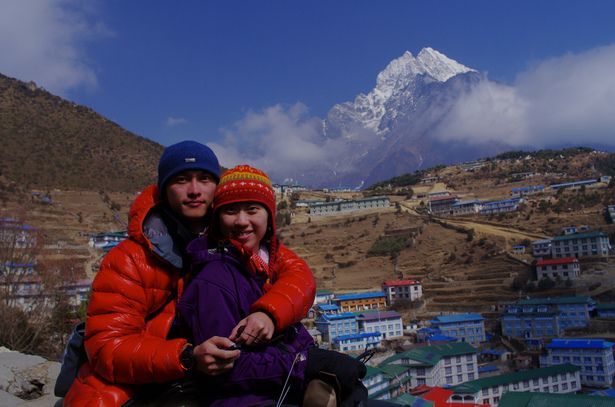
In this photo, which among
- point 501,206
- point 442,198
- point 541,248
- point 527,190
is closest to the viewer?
point 541,248

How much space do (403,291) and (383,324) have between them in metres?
5.78

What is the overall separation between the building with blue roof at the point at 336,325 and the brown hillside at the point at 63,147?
A: 29541 mm

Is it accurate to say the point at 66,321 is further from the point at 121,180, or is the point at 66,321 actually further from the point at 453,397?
the point at 121,180

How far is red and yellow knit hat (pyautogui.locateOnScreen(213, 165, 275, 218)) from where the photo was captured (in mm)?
1710

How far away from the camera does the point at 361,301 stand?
118ft

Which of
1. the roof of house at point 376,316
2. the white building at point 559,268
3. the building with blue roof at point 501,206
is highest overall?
the building with blue roof at point 501,206


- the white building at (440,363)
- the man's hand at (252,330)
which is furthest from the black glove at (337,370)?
the white building at (440,363)

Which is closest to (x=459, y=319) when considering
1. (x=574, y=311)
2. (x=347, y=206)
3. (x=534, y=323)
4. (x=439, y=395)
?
(x=534, y=323)

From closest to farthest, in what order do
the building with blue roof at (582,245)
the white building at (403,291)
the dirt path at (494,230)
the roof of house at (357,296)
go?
the roof of house at (357,296)
the white building at (403,291)
the building with blue roof at (582,245)
the dirt path at (494,230)

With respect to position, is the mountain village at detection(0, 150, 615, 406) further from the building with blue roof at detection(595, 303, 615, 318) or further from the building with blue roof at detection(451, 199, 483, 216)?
the building with blue roof at detection(451, 199, 483, 216)

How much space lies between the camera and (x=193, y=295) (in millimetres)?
1499

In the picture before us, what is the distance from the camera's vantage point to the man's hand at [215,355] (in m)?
1.35

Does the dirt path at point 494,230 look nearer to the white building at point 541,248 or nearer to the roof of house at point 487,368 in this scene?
the white building at point 541,248

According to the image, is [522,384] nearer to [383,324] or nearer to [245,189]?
[383,324]
